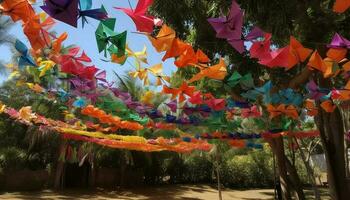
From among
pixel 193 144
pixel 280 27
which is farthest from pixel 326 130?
pixel 193 144

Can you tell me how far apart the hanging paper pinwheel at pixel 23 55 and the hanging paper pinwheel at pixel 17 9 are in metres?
1.20

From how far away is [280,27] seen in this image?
5164mm

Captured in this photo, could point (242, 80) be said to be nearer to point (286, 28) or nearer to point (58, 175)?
point (286, 28)

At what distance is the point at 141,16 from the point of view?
3629 mm

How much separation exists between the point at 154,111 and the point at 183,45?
4.18 m

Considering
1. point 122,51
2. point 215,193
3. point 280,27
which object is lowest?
point 215,193

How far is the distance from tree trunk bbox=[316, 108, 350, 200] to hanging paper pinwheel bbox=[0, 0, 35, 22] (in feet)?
17.7

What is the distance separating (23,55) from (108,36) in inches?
65.7

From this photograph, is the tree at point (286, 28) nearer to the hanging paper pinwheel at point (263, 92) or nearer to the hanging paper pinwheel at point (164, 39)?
the hanging paper pinwheel at point (263, 92)

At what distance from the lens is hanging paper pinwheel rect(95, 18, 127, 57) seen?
3.80 metres

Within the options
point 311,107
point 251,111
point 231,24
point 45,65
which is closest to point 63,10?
point 231,24

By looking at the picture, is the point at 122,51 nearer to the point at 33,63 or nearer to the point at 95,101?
the point at 33,63

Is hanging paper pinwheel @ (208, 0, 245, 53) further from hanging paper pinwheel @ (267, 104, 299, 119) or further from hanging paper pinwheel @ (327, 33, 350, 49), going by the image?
hanging paper pinwheel @ (267, 104, 299, 119)

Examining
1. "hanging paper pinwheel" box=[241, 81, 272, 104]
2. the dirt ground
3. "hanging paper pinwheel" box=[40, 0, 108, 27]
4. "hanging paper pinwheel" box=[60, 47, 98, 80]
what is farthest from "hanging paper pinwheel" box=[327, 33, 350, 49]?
the dirt ground
